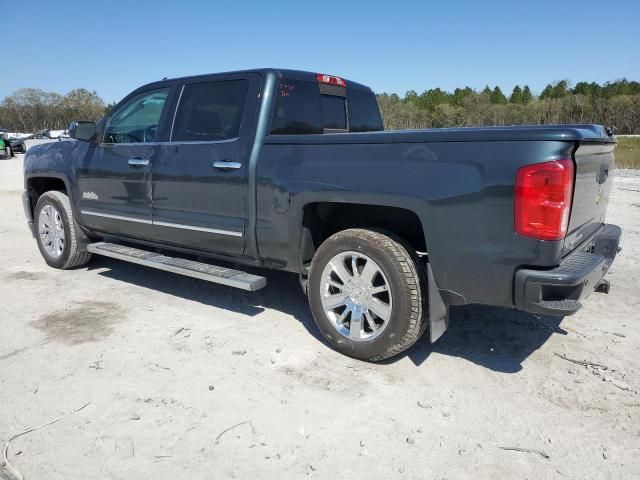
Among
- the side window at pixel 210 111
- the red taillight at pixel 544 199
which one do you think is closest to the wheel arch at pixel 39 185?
the side window at pixel 210 111

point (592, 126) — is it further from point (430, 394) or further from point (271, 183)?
point (271, 183)

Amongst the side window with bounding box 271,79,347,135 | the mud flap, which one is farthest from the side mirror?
the mud flap

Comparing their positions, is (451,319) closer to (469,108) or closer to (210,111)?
(210,111)

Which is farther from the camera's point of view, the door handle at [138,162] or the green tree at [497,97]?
the green tree at [497,97]

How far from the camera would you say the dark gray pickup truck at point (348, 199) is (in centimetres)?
273

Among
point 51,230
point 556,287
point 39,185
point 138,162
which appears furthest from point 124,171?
point 556,287

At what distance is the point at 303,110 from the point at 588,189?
220 cm

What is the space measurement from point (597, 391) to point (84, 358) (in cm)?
324

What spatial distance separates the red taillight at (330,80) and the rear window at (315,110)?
87 millimetres

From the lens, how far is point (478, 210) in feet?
9.20

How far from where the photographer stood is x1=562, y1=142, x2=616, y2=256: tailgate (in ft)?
9.30

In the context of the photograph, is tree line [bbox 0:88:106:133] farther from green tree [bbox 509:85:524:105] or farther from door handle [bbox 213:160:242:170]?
door handle [bbox 213:160:242:170]

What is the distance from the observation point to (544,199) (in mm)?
2635

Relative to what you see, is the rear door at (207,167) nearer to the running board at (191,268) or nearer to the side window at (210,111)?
the side window at (210,111)
